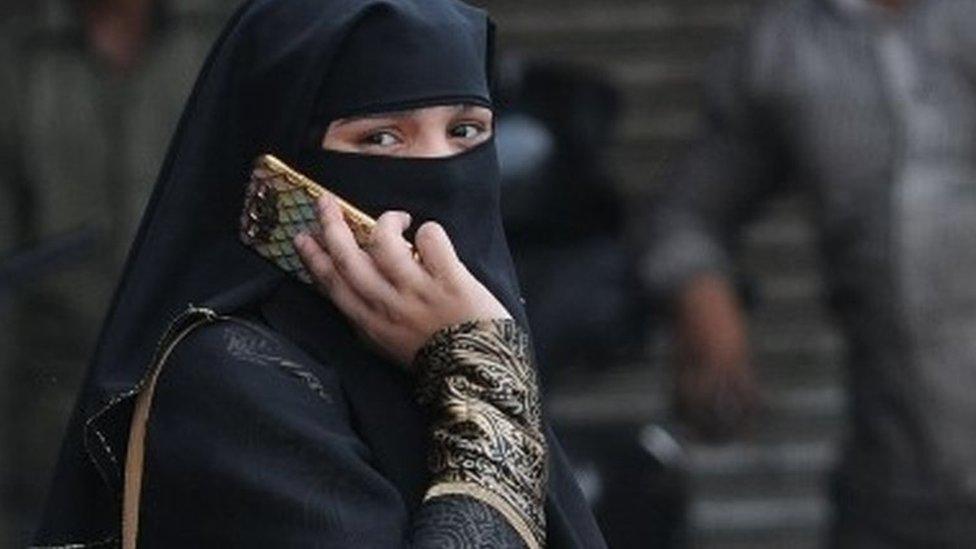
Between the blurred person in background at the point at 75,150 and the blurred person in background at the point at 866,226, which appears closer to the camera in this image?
the blurred person in background at the point at 866,226

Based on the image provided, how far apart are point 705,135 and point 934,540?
0.99m

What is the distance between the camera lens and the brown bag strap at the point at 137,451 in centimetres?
385

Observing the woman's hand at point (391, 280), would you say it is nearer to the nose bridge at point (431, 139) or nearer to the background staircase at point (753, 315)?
the nose bridge at point (431, 139)

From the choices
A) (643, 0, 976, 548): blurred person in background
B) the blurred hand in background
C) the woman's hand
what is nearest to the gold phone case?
the woman's hand

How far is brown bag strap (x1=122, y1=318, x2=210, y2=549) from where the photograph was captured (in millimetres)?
3854

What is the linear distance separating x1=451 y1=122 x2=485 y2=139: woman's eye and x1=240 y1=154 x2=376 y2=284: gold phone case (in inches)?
6.5

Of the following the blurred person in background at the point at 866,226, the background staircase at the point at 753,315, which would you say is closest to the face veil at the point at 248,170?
the blurred person in background at the point at 866,226

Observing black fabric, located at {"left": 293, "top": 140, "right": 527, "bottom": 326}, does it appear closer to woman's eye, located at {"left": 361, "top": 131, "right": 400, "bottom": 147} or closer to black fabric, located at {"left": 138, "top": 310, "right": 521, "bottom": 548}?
woman's eye, located at {"left": 361, "top": 131, "right": 400, "bottom": 147}

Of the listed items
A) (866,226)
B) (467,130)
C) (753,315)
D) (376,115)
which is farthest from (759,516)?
(376,115)

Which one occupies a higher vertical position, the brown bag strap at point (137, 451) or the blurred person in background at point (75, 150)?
the brown bag strap at point (137, 451)

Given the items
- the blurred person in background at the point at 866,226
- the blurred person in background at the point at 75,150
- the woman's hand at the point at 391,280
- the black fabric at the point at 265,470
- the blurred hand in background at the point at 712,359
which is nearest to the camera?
the black fabric at the point at 265,470

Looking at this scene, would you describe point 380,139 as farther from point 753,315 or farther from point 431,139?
point 753,315

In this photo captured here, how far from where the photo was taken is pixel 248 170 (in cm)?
396

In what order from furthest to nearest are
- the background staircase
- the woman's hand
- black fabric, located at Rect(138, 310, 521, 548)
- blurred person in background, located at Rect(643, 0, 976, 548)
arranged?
the background staircase
blurred person in background, located at Rect(643, 0, 976, 548)
the woman's hand
black fabric, located at Rect(138, 310, 521, 548)
